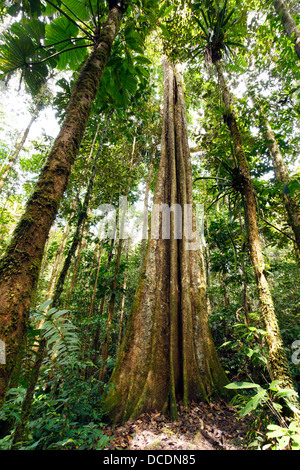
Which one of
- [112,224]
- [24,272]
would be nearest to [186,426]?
[24,272]

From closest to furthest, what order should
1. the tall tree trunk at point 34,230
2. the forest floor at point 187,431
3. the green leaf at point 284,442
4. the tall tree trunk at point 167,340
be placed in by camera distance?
1. the tall tree trunk at point 34,230
2. the green leaf at point 284,442
3. the forest floor at point 187,431
4. the tall tree trunk at point 167,340

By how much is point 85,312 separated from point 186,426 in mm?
4118

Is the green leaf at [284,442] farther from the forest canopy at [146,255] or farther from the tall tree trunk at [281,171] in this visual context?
the tall tree trunk at [281,171]

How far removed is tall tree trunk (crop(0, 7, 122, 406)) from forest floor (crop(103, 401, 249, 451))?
2132mm

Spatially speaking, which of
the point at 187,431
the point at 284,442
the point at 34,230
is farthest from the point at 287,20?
the point at 187,431

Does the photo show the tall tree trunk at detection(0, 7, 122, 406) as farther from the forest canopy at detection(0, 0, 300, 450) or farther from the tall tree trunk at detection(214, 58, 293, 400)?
the tall tree trunk at detection(214, 58, 293, 400)

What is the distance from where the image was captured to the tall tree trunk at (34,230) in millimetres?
789

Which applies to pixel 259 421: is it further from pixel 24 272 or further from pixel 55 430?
pixel 24 272

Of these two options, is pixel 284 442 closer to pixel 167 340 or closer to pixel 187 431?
pixel 187 431

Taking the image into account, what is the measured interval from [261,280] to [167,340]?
2.07 metres

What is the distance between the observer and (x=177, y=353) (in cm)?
323

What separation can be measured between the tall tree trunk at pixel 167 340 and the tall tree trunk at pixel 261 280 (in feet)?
5.31

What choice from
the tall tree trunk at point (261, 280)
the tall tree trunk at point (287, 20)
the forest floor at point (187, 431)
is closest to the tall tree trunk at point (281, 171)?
the tall tree trunk at point (287, 20)

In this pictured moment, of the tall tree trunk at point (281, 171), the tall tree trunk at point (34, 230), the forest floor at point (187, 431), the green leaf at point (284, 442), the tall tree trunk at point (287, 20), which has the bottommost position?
the forest floor at point (187, 431)
